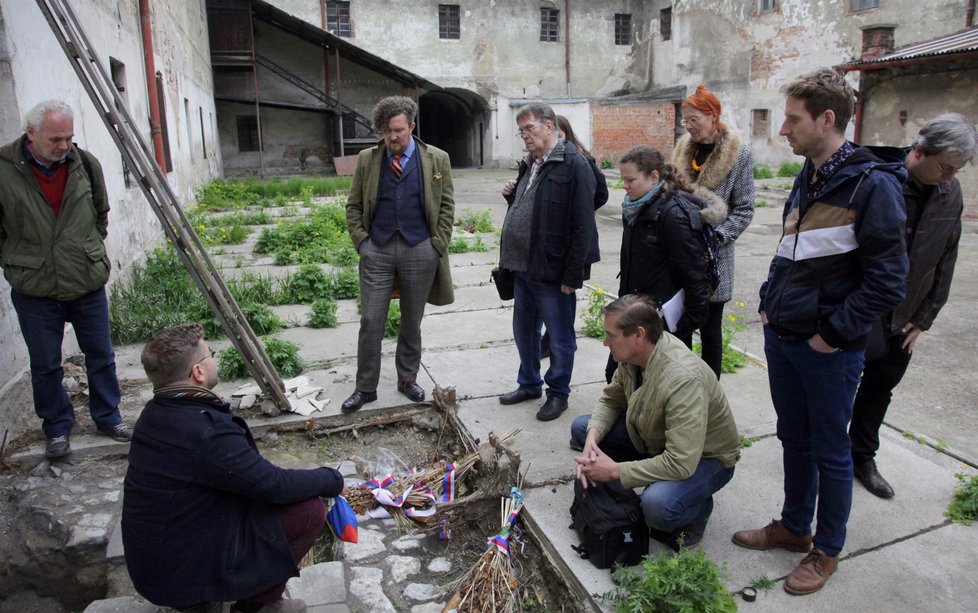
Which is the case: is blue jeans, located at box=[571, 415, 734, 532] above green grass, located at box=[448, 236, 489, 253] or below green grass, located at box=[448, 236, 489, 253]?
below

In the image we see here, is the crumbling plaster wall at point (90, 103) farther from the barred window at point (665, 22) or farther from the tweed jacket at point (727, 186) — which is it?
the barred window at point (665, 22)

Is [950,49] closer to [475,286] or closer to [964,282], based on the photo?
[964,282]

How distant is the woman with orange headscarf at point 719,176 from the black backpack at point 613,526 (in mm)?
1520

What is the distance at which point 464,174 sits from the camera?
26672 millimetres

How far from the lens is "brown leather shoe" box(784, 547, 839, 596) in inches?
110

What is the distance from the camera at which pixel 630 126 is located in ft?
88.2

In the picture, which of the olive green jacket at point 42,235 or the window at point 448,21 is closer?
the olive green jacket at point 42,235

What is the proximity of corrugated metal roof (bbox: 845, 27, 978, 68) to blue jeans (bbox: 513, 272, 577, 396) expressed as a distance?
469 inches

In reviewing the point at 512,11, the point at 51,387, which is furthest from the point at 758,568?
the point at 512,11

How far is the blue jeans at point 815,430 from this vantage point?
2.70 m

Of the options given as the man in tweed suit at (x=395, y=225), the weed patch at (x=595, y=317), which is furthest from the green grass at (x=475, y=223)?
the man in tweed suit at (x=395, y=225)

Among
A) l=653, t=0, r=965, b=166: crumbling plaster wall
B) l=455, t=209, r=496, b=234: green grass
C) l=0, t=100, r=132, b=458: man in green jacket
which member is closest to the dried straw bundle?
l=0, t=100, r=132, b=458: man in green jacket

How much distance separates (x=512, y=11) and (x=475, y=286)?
2333 cm

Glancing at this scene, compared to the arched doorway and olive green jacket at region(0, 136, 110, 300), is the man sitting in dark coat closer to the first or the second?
olive green jacket at region(0, 136, 110, 300)
